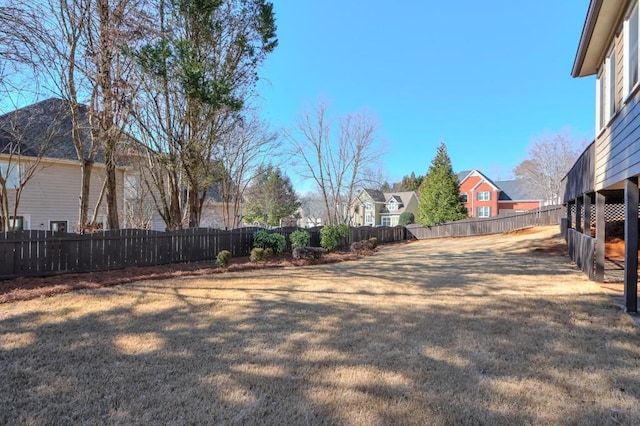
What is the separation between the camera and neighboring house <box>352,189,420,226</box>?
44281 mm

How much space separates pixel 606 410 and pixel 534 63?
2019 cm

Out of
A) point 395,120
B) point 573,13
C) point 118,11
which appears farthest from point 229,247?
point 395,120

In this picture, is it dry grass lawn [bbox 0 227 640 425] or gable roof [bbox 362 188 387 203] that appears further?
gable roof [bbox 362 188 387 203]

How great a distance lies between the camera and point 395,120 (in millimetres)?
24281

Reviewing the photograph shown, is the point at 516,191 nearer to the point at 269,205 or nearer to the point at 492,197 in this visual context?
the point at 492,197

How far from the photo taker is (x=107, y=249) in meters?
8.08

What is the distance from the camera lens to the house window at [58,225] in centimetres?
1313

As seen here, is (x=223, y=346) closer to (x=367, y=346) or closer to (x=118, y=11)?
(x=367, y=346)

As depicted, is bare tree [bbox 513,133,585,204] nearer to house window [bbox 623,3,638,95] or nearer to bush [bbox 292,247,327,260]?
bush [bbox 292,247,327,260]

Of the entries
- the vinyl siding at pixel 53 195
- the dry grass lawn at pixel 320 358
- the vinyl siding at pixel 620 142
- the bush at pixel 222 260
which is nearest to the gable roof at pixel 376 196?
the vinyl siding at pixel 53 195

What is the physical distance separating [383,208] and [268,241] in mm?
36181

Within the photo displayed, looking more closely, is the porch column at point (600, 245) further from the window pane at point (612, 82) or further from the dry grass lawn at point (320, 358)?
the window pane at point (612, 82)

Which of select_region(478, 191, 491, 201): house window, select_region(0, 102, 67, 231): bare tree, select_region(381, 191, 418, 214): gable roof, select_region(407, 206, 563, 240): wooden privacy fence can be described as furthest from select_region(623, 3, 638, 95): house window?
select_region(478, 191, 491, 201): house window

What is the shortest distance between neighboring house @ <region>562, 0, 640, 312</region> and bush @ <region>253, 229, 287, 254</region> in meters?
8.00
